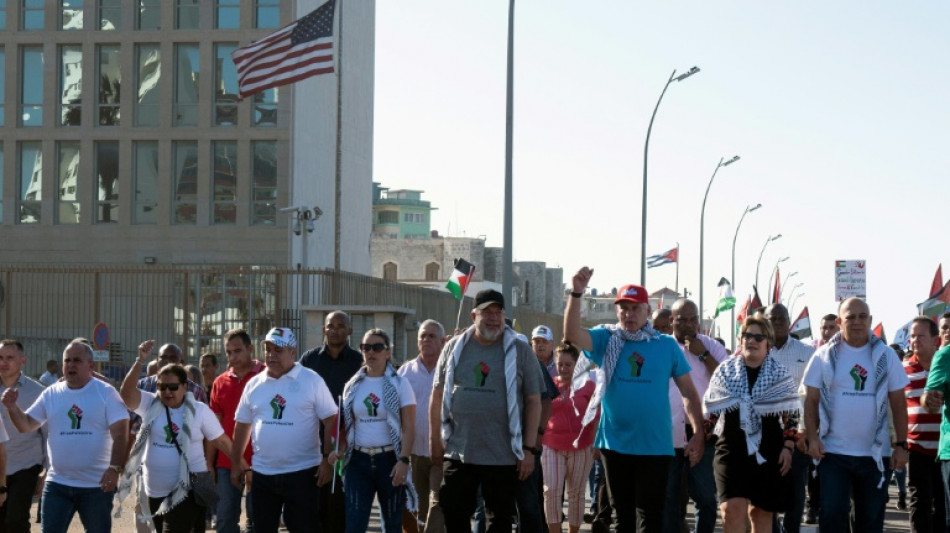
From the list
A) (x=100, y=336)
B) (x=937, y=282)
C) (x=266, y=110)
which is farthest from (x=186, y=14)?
(x=937, y=282)

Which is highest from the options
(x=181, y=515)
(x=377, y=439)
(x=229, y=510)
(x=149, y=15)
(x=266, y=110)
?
(x=149, y=15)

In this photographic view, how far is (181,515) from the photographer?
10.4m

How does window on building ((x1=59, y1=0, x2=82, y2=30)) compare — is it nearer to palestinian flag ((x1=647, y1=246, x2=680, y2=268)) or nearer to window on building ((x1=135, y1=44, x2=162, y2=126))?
window on building ((x1=135, y1=44, x2=162, y2=126))

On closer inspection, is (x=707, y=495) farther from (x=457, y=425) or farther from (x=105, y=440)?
(x=105, y=440)

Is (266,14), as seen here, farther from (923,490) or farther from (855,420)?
(855,420)

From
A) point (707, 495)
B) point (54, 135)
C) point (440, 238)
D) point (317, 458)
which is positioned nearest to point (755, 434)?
point (707, 495)

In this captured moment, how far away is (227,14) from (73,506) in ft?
111

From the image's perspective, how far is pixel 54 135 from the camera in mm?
43188

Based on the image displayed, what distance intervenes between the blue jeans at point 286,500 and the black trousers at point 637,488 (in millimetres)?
2060

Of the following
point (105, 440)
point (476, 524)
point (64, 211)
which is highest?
point (64, 211)

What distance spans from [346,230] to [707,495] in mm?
39691

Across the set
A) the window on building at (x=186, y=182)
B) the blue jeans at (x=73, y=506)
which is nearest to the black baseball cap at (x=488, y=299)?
Answer: the blue jeans at (x=73, y=506)

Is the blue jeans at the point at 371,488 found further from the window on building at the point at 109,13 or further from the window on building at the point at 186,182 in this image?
the window on building at the point at 109,13

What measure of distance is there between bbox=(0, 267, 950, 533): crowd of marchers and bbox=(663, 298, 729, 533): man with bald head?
0.06 feet
